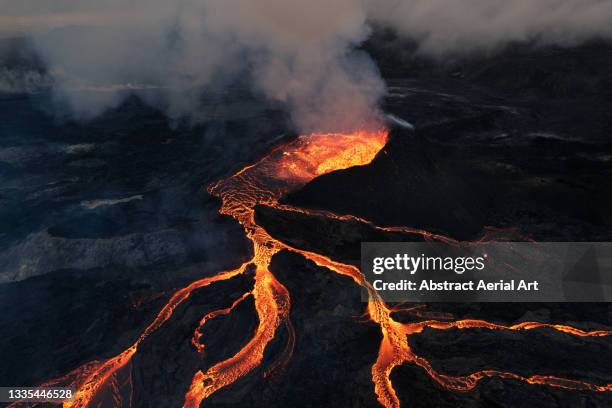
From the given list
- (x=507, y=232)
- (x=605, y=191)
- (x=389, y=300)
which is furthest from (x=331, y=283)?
(x=605, y=191)

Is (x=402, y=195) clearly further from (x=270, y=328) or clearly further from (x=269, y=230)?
(x=270, y=328)

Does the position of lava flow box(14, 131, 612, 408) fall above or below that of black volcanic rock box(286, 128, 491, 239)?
below

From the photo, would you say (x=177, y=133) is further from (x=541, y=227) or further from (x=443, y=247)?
(x=541, y=227)

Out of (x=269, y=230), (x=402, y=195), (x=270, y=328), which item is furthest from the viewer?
(x=402, y=195)

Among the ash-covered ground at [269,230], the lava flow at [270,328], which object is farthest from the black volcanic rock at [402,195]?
the lava flow at [270,328]

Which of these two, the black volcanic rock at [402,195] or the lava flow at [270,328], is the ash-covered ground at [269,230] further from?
the lava flow at [270,328]

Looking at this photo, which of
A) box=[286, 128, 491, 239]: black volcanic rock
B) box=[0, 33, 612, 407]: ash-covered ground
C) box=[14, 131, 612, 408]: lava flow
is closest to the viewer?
box=[14, 131, 612, 408]: lava flow

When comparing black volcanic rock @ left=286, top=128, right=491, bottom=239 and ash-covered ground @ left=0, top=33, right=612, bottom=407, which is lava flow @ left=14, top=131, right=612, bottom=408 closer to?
ash-covered ground @ left=0, top=33, right=612, bottom=407

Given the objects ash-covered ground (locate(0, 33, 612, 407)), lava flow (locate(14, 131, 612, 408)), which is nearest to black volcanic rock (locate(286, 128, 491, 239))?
ash-covered ground (locate(0, 33, 612, 407))

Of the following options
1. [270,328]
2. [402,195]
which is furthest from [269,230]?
[402,195]

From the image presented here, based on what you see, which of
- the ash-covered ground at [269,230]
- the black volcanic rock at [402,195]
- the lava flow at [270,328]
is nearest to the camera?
the lava flow at [270,328]
